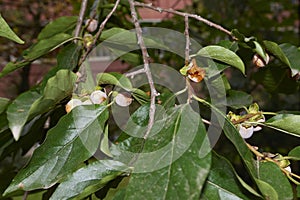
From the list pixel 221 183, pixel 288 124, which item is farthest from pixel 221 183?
pixel 288 124

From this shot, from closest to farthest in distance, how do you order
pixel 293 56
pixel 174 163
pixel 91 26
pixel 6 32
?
pixel 174 163, pixel 6 32, pixel 293 56, pixel 91 26

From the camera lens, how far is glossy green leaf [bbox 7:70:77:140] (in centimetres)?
45

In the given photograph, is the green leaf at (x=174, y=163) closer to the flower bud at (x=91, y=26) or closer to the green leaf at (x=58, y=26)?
the flower bud at (x=91, y=26)

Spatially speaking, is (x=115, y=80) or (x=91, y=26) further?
(x=91, y=26)

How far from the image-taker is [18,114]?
46 centimetres

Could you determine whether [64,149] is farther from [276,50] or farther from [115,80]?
[276,50]

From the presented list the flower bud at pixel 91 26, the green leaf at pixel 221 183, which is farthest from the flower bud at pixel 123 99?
the flower bud at pixel 91 26

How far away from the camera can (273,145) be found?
2.90 meters

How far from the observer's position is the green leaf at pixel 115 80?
0.51 meters

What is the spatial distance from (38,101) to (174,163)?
0.15m

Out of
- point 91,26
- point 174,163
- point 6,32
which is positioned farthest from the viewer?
point 91,26

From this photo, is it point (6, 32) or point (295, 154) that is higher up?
point (6, 32)

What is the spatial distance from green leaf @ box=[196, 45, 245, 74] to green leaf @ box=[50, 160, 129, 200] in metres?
0.17

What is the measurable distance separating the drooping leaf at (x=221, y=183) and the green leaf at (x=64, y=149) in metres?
0.12
